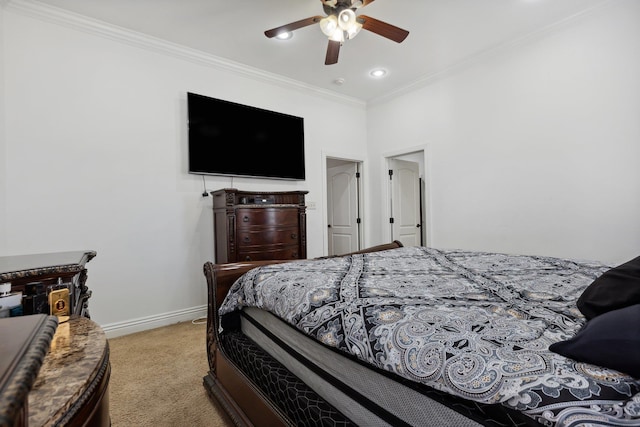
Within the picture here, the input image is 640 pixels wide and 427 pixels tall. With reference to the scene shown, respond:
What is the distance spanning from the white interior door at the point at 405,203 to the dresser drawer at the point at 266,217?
6.26 feet

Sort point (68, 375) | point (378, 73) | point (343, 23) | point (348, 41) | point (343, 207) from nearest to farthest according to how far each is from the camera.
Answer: point (68, 375), point (343, 23), point (348, 41), point (378, 73), point (343, 207)

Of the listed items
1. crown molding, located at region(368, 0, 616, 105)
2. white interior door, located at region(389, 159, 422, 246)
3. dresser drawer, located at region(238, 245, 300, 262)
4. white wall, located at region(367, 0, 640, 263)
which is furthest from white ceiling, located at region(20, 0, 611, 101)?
dresser drawer, located at region(238, 245, 300, 262)

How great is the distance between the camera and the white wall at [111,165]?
8.13 feet

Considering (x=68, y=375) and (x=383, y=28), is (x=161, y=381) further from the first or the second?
(x=383, y=28)

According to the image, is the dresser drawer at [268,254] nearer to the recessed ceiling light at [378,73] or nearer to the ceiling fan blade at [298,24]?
the ceiling fan blade at [298,24]

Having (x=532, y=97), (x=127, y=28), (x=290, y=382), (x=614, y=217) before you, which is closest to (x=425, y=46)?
(x=532, y=97)

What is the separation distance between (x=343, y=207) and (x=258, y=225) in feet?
7.45

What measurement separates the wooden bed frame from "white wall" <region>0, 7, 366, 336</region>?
155 cm

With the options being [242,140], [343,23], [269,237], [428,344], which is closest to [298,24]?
[343,23]

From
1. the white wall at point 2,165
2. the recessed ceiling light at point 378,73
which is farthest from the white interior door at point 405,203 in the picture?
the white wall at point 2,165

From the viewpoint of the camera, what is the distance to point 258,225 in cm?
321

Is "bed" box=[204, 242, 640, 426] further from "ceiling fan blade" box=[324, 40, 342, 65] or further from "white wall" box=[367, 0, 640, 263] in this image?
"ceiling fan blade" box=[324, 40, 342, 65]

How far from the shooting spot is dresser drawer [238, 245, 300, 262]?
3110mm

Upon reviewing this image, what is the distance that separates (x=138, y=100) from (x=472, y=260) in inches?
129
